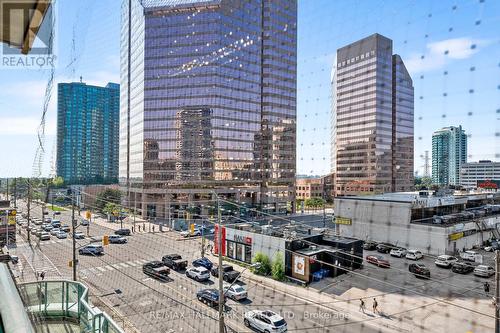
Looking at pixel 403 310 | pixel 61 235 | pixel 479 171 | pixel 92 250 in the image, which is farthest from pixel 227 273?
pixel 61 235

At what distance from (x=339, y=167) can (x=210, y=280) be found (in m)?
7.29

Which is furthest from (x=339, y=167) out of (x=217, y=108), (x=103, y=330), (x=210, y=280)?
(x=103, y=330)

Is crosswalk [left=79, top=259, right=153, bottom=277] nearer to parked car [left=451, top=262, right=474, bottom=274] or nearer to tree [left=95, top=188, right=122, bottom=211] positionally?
parked car [left=451, top=262, right=474, bottom=274]

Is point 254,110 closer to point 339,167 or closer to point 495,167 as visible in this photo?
point 339,167

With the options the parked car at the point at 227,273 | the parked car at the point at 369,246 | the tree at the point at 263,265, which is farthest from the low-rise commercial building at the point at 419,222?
the parked car at the point at 227,273

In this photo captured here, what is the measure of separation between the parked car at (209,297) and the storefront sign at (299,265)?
1.21 m

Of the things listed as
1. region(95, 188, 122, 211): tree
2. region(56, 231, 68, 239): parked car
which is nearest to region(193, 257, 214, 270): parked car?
region(56, 231, 68, 239): parked car

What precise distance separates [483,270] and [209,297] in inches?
144

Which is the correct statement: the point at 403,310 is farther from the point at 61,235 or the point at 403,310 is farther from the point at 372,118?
the point at 61,235

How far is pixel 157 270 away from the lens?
3762mm

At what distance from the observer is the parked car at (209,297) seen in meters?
2.87

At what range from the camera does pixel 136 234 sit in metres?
7.33

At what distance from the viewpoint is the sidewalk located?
2645mm

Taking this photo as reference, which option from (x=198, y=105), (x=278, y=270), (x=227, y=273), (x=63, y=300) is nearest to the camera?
(x=63, y=300)
